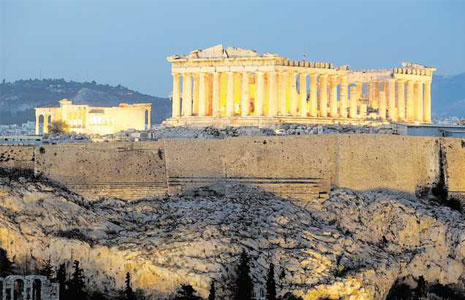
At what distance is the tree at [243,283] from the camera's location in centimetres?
4422

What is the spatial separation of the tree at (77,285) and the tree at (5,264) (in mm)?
2164

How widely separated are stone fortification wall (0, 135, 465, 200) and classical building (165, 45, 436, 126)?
11.2 meters

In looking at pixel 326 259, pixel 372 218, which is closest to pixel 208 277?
pixel 326 259

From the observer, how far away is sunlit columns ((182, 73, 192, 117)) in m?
68.4

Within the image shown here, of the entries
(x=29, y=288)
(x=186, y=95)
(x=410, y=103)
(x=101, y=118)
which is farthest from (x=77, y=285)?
(x=410, y=103)

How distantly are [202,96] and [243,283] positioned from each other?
24.6 meters

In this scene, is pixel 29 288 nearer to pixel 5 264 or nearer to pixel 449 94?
pixel 5 264

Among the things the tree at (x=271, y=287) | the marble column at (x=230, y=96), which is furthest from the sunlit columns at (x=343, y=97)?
the tree at (x=271, y=287)

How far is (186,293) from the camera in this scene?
144 ft

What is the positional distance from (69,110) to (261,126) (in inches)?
632

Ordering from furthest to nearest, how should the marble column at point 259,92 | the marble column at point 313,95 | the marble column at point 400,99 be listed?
the marble column at point 400,99
the marble column at point 313,95
the marble column at point 259,92

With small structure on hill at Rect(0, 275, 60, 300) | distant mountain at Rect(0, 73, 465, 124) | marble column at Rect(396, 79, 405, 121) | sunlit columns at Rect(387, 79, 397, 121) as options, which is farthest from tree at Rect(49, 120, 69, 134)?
distant mountain at Rect(0, 73, 465, 124)

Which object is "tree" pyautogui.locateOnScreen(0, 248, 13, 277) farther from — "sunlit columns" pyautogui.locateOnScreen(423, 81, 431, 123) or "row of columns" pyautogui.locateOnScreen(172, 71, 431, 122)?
"sunlit columns" pyautogui.locateOnScreen(423, 81, 431, 123)

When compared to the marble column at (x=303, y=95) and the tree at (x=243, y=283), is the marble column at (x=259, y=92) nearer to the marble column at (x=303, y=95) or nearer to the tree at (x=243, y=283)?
the marble column at (x=303, y=95)
